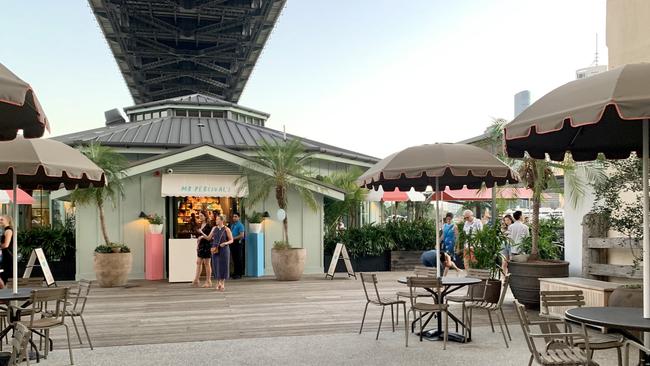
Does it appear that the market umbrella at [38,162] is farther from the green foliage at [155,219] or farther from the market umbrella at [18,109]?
the green foliage at [155,219]

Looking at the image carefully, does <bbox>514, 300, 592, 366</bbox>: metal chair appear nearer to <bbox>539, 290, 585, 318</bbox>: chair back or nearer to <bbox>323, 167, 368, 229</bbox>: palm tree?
<bbox>539, 290, 585, 318</bbox>: chair back

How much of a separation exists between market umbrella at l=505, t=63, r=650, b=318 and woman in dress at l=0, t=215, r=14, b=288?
901cm

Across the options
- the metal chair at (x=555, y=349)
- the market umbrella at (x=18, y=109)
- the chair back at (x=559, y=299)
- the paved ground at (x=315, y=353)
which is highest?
the market umbrella at (x=18, y=109)

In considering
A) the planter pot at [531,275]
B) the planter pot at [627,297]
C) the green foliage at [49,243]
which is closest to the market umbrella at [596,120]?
the planter pot at [627,297]

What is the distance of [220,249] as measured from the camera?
43.1 feet

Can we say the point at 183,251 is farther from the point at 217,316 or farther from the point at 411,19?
the point at 411,19

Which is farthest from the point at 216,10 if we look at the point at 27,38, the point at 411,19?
the point at 411,19

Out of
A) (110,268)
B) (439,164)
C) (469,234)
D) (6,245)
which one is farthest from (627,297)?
(110,268)

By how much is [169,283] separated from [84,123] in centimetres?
A: 5856

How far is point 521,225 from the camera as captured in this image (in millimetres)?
12031

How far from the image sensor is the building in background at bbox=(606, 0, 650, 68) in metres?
9.69

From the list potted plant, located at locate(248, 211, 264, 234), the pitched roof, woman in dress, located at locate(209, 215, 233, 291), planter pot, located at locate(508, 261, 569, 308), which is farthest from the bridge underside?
planter pot, located at locate(508, 261, 569, 308)

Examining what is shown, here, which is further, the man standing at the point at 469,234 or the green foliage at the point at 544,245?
the green foliage at the point at 544,245

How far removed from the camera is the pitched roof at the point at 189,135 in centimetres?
1933
